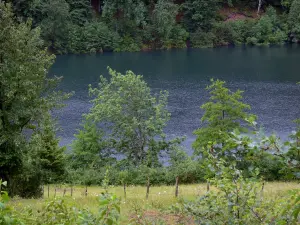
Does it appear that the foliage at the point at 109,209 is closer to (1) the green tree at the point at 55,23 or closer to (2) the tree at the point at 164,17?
(1) the green tree at the point at 55,23

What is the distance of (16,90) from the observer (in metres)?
15.6

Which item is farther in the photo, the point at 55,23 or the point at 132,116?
the point at 55,23

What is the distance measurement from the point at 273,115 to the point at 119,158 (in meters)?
13.5

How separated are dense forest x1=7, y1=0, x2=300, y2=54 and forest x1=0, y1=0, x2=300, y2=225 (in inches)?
1283

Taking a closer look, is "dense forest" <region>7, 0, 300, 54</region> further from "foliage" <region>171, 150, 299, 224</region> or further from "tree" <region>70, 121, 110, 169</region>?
"foliage" <region>171, 150, 299, 224</region>

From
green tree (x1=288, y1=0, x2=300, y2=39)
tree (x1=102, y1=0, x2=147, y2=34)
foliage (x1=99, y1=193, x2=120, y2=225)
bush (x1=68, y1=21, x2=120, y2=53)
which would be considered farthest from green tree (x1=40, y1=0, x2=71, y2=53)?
foliage (x1=99, y1=193, x2=120, y2=225)

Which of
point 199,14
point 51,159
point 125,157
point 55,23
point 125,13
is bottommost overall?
point 125,157

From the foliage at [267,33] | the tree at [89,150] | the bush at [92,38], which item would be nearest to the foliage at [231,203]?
the tree at [89,150]

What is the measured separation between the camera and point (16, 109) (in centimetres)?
1577

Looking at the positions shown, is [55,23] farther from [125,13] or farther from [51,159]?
[51,159]

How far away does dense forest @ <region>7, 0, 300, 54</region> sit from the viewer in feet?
201

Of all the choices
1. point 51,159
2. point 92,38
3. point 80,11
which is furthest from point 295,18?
point 51,159

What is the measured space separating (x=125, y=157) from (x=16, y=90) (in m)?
12.3

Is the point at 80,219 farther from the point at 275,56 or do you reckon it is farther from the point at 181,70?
the point at 275,56
